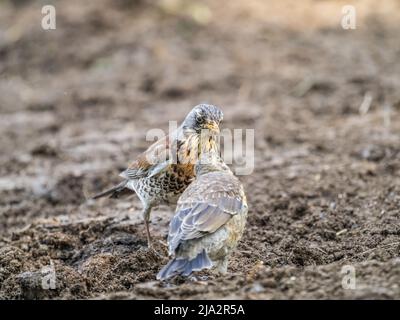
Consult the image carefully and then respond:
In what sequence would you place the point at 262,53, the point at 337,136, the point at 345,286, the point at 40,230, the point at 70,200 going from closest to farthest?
the point at 345,286 < the point at 40,230 < the point at 70,200 < the point at 337,136 < the point at 262,53

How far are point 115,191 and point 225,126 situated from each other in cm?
388

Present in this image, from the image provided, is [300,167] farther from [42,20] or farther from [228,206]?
[42,20]

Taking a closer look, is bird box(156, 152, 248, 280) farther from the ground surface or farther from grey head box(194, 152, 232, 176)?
grey head box(194, 152, 232, 176)

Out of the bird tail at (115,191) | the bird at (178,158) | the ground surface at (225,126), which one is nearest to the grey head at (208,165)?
the bird at (178,158)

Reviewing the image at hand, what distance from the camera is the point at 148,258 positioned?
7406mm

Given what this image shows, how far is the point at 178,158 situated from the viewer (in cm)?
789

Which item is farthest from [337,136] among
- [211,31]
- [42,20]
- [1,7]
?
[1,7]

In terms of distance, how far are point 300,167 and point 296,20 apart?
24.8ft

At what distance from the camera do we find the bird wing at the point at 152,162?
7.96 m

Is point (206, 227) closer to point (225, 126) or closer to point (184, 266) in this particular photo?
point (184, 266)

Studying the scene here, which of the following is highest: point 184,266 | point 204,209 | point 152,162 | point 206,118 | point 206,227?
point 206,118

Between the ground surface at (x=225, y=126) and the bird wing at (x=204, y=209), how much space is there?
429mm

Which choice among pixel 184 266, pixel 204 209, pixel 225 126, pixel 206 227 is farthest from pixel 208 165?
pixel 225 126

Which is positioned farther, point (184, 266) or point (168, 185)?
point (168, 185)
